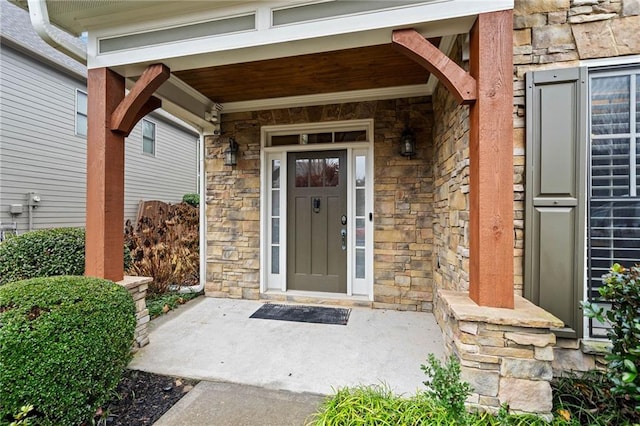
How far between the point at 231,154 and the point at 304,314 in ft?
7.83

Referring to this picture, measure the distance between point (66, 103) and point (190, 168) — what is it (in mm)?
4122

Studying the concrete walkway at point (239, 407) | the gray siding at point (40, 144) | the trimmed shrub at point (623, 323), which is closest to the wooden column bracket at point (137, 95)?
the concrete walkway at point (239, 407)

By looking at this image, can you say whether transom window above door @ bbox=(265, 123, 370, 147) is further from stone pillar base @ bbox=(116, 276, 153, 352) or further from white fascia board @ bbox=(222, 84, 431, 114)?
stone pillar base @ bbox=(116, 276, 153, 352)

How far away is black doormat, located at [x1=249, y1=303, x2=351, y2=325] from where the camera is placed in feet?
10.7

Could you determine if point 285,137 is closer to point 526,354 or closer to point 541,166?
point 541,166

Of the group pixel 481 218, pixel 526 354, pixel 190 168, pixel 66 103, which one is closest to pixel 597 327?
pixel 526 354

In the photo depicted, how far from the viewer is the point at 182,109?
3553 mm

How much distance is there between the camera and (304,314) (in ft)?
11.3

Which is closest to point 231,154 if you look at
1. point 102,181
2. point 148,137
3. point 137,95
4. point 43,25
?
point 137,95

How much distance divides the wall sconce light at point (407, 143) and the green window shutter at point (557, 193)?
1.48 meters

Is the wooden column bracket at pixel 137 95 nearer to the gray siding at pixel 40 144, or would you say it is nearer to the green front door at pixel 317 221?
the green front door at pixel 317 221

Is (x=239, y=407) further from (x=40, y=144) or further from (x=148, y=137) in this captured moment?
(x=148, y=137)

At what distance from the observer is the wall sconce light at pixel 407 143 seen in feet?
11.3

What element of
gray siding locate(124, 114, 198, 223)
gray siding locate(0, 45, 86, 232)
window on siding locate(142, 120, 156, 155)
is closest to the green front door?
gray siding locate(0, 45, 86, 232)
